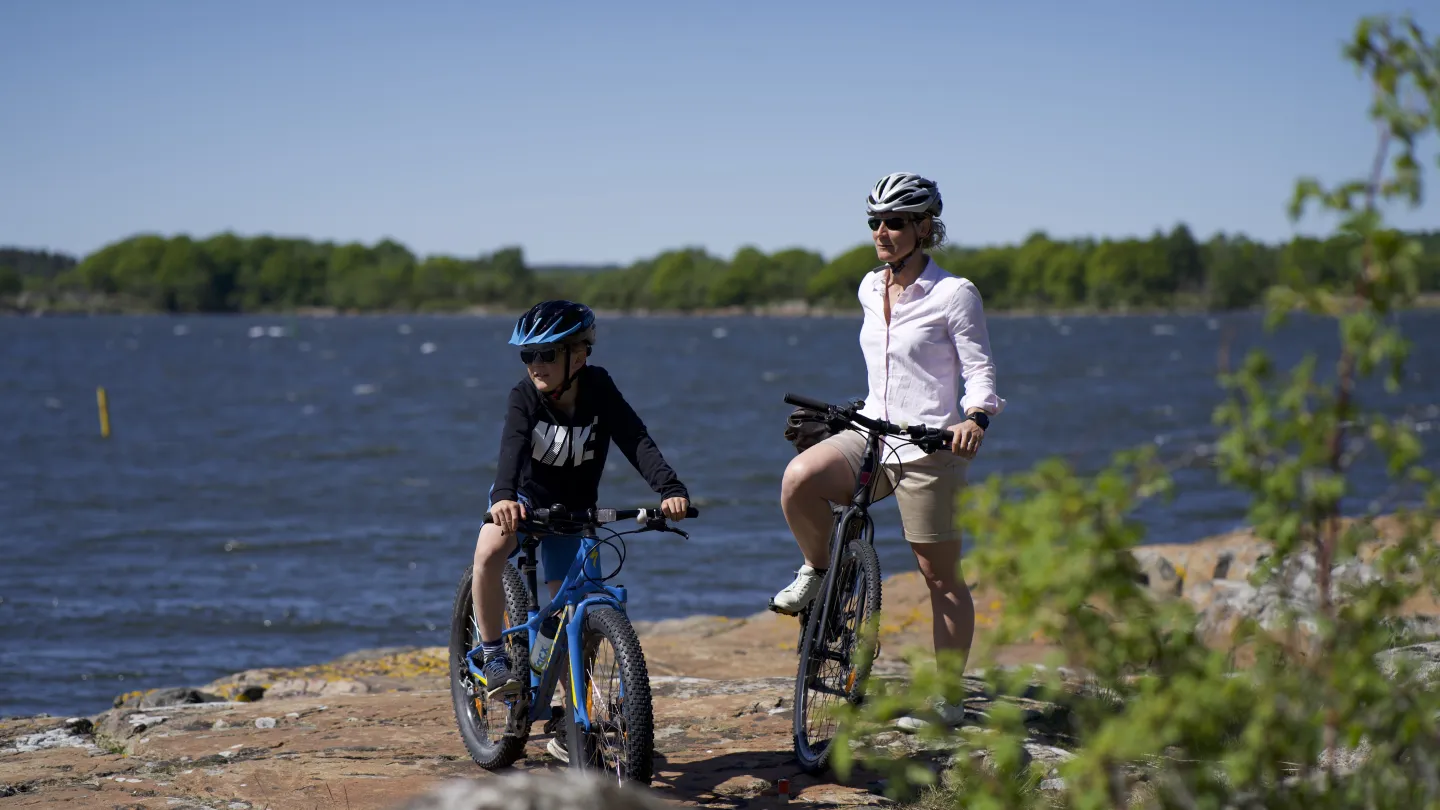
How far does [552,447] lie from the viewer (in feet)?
16.6

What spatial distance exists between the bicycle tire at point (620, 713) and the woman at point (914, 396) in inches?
35.6

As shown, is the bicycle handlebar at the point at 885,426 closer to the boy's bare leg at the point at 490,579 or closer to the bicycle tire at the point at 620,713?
the bicycle tire at the point at 620,713

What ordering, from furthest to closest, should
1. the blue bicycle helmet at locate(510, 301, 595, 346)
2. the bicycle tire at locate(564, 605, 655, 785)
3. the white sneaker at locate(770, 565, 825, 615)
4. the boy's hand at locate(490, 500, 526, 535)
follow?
the white sneaker at locate(770, 565, 825, 615)
the blue bicycle helmet at locate(510, 301, 595, 346)
the boy's hand at locate(490, 500, 526, 535)
the bicycle tire at locate(564, 605, 655, 785)

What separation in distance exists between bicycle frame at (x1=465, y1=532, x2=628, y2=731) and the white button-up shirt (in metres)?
1.24

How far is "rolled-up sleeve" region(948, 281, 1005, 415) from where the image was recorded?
5.21m

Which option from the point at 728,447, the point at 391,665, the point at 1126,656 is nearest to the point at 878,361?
the point at 1126,656

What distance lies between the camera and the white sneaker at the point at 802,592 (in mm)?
5426

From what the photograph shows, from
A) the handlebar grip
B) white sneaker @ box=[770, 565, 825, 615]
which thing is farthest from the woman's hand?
white sneaker @ box=[770, 565, 825, 615]

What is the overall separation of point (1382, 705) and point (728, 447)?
32.5 metres

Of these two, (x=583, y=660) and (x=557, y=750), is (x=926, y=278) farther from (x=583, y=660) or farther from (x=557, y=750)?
(x=557, y=750)

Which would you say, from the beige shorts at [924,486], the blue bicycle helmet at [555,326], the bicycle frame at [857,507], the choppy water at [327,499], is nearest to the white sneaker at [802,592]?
the bicycle frame at [857,507]

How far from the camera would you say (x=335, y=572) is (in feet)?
59.9

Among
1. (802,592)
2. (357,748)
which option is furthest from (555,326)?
(357,748)

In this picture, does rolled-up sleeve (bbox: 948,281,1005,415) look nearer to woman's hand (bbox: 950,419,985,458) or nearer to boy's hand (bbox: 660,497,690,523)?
woman's hand (bbox: 950,419,985,458)
